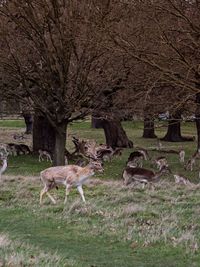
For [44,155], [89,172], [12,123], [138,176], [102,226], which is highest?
[89,172]

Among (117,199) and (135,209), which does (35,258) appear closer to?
(135,209)

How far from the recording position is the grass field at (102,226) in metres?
8.66

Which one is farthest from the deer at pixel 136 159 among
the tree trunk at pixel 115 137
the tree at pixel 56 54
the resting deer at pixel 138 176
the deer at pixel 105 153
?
the tree trunk at pixel 115 137

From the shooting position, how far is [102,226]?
36.2 feet

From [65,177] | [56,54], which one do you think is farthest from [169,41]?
[56,54]

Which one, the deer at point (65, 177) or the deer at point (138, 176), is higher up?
the deer at point (65, 177)

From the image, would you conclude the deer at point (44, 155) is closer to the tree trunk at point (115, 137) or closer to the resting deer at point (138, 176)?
the tree trunk at point (115, 137)

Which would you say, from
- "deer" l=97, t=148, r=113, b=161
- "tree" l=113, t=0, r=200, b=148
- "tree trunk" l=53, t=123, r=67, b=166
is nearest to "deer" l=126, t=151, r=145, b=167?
"deer" l=97, t=148, r=113, b=161

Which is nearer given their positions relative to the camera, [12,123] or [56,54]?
[56,54]

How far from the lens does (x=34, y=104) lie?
22.0 meters

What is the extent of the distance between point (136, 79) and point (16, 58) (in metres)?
4.21

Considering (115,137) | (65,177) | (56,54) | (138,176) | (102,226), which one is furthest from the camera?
(115,137)

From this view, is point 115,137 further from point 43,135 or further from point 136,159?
point 136,159

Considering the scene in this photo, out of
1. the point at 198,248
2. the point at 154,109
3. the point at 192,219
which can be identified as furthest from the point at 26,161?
the point at 198,248
